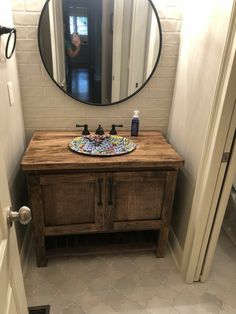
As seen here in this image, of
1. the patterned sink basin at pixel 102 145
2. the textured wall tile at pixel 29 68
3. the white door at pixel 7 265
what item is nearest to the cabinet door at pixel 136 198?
the patterned sink basin at pixel 102 145

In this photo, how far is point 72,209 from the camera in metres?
1.66

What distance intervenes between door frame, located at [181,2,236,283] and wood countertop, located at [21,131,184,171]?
215 mm

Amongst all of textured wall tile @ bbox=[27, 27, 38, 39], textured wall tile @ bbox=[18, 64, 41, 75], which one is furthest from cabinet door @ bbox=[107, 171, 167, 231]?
textured wall tile @ bbox=[27, 27, 38, 39]

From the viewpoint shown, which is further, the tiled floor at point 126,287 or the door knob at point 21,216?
the tiled floor at point 126,287

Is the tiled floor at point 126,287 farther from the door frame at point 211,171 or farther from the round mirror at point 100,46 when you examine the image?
the round mirror at point 100,46

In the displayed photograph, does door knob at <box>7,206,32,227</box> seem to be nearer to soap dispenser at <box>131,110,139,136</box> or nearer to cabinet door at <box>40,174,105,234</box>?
cabinet door at <box>40,174,105,234</box>

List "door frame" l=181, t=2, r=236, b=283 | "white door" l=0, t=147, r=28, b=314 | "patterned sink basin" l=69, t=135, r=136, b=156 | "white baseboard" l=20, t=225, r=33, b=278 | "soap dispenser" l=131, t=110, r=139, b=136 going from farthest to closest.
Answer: "soap dispenser" l=131, t=110, r=139, b=136 → "white baseboard" l=20, t=225, r=33, b=278 → "patterned sink basin" l=69, t=135, r=136, b=156 → "door frame" l=181, t=2, r=236, b=283 → "white door" l=0, t=147, r=28, b=314

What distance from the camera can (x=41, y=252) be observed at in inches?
69.0

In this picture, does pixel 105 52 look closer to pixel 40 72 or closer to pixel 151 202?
pixel 40 72

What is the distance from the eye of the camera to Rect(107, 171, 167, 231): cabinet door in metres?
1.61

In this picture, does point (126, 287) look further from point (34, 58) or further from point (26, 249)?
point (34, 58)

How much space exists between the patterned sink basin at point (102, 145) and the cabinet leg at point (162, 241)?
0.62 metres

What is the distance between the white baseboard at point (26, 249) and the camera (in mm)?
1748

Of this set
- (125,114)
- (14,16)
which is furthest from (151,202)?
(14,16)
